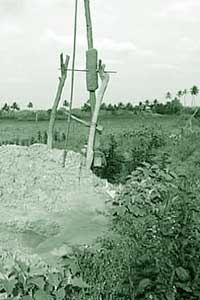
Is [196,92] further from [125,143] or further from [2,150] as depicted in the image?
[2,150]

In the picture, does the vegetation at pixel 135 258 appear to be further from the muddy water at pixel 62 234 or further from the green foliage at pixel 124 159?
the green foliage at pixel 124 159

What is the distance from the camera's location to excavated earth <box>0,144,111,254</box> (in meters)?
6.63

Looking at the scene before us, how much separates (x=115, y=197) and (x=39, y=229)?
42.6 inches

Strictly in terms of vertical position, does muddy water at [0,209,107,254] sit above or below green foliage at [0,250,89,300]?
below

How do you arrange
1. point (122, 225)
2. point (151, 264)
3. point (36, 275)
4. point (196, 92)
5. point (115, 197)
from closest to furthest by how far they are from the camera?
point (36, 275) → point (151, 264) → point (122, 225) → point (115, 197) → point (196, 92)

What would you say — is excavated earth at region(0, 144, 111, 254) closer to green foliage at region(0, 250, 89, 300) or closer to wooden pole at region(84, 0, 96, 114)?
wooden pole at region(84, 0, 96, 114)

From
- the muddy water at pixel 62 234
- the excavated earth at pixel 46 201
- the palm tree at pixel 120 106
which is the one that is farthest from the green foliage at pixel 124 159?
the palm tree at pixel 120 106

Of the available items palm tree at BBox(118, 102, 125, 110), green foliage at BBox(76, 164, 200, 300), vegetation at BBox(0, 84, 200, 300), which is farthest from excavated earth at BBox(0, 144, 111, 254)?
palm tree at BBox(118, 102, 125, 110)

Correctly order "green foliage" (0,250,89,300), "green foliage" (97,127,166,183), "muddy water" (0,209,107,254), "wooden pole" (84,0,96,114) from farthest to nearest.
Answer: "green foliage" (97,127,166,183) → "wooden pole" (84,0,96,114) → "muddy water" (0,209,107,254) → "green foliage" (0,250,89,300)

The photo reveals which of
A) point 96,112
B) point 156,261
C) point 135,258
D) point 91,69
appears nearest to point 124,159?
point 96,112

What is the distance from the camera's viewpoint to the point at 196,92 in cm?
2284

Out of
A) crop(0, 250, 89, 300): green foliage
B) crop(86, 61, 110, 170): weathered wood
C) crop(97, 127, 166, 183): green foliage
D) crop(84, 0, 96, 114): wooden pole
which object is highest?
crop(84, 0, 96, 114): wooden pole

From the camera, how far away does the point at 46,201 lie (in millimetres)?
7566

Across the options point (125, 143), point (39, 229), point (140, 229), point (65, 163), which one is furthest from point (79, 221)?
point (125, 143)
